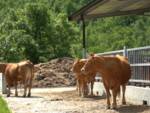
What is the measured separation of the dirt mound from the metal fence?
1563cm

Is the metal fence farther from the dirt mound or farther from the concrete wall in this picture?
the dirt mound

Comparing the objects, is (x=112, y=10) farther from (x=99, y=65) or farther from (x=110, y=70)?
(x=99, y=65)

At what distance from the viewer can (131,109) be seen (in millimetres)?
15258

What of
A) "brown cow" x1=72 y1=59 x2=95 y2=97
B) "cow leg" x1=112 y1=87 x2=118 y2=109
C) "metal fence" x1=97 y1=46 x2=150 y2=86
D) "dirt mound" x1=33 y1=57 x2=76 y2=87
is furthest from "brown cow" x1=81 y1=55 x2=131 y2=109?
"dirt mound" x1=33 y1=57 x2=76 y2=87

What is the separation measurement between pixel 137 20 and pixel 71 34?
3792 centimetres

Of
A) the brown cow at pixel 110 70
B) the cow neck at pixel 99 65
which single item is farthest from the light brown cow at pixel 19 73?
the cow neck at pixel 99 65

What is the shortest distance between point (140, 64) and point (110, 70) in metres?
2.08

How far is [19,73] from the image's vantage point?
23.7m

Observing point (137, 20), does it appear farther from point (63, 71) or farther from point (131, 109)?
point (131, 109)

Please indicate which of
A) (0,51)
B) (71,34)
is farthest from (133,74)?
(71,34)

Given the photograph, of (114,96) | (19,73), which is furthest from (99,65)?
(19,73)

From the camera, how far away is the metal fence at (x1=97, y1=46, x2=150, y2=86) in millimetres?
16906

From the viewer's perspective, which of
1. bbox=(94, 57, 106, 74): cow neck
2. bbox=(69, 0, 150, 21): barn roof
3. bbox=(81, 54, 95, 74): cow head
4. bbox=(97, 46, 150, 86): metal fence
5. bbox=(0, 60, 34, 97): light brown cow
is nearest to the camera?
bbox=(81, 54, 95, 74): cow head

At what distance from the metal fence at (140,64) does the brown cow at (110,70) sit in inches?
38.9
